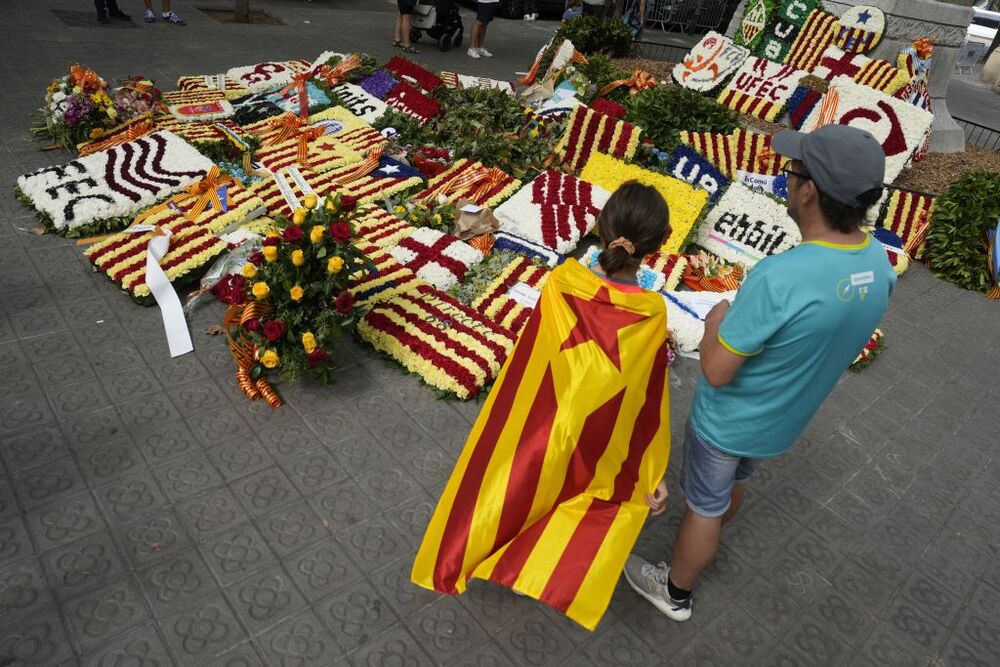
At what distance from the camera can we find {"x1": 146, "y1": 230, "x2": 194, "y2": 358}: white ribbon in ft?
13.2

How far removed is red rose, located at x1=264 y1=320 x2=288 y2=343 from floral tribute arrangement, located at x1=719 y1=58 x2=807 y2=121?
21.6 ft

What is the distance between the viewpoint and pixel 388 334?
4152 millimetres

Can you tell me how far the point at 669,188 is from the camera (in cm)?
577

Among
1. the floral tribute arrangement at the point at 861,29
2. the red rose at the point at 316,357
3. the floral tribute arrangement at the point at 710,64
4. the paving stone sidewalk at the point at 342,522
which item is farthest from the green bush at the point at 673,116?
the red rose at the point at 316,357

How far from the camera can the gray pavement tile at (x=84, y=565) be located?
2719 millimetres

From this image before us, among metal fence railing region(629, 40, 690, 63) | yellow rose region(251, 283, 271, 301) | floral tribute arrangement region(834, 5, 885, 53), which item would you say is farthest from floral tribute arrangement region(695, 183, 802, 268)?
metal fence railing region(629, 40, 690, 63)

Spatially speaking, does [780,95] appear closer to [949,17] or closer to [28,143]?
[949,17]

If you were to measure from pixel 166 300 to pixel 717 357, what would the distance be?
140 inches

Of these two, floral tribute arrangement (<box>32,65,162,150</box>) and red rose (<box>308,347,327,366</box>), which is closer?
red rose (<box>308,347,327,366</box>)

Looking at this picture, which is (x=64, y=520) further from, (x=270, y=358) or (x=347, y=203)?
(x=347, y=203)

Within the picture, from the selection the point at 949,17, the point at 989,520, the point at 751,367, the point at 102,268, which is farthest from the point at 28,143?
the point at 949,17

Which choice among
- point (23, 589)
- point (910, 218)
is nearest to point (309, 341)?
point (23, 589)

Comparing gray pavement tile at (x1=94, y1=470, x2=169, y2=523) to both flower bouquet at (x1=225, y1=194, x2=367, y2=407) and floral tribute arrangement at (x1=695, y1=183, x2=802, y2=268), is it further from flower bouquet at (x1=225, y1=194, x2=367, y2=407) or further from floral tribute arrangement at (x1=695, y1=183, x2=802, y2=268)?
floral tribute arrangement at (x1=695, y1=183, x2=802, y2=268)

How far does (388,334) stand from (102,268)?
203 cm
